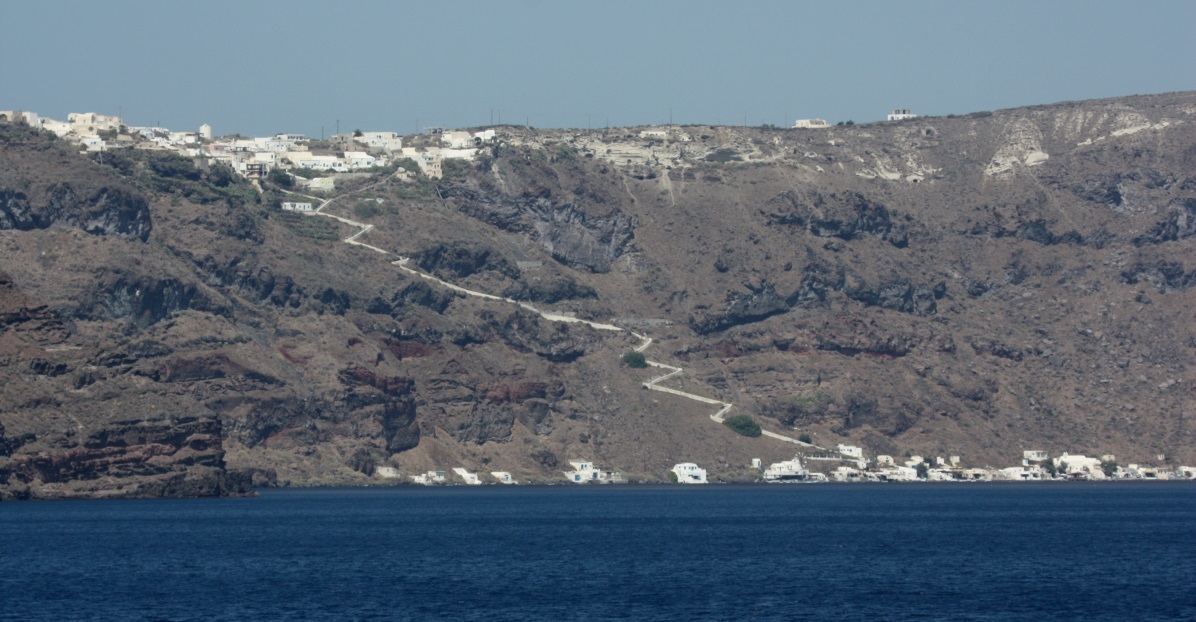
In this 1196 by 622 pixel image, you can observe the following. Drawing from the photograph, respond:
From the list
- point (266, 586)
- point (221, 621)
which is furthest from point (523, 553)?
point (221, 621)

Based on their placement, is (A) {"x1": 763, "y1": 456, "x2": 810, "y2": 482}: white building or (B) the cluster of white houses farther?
(B) the cluster of white houses

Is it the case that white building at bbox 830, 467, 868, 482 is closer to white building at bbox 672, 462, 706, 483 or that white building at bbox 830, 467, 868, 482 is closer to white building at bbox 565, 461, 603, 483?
white building at bbox 672, 462, 706, 483

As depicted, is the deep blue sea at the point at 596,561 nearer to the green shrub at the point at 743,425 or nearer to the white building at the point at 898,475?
the green shrub at the point at 743,425

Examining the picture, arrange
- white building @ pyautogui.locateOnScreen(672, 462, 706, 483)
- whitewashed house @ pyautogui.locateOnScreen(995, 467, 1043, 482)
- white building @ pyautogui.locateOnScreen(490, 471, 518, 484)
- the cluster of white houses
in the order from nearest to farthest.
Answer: white building @ pyautogui.locateOnScreen(490, 471, 518, 484) → white building @ pyautogui.locateOnScreen(672, 462, 706, 483) → the cluster of white houses → whitewashed house @ pyautogui.locateOnScreen(995, 467, 1043, 482)

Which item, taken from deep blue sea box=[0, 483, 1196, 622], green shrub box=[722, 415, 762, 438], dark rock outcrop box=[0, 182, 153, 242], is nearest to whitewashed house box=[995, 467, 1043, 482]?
green shrub box=[722, 415, 762, 438]

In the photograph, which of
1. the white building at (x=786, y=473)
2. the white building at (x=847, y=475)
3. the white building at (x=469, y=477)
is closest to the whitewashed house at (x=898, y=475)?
the white building at (x=847, y=475)

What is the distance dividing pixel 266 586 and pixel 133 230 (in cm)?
11411

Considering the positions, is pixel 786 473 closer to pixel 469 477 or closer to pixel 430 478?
pixel 469 477

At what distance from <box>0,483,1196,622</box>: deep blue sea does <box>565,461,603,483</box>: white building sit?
1437 inches

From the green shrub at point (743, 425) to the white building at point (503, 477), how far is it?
24720 millimetres

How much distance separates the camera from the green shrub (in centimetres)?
19562

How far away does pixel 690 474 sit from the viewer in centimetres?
18962

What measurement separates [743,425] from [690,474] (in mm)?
9583

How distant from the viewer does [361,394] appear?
178375mm
